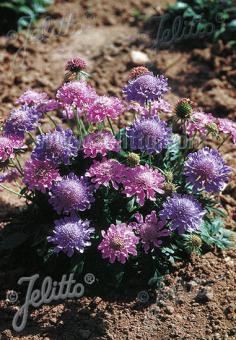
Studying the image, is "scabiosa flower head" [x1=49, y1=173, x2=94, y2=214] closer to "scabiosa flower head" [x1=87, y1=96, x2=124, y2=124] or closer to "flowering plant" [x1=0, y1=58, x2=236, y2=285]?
"flowering plant" [x1=0, y1=58, x2=236, y2=285]

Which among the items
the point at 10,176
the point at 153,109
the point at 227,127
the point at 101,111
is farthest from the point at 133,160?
the point at 10,176

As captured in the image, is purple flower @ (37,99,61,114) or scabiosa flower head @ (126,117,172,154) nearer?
scabiosa flower head @ (126,117,172,154)

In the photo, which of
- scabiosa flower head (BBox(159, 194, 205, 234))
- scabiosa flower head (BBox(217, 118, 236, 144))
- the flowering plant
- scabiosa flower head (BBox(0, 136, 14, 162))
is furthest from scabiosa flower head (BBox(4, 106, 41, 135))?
scabiosa flower head (BBox(217, 118, 236, 144))

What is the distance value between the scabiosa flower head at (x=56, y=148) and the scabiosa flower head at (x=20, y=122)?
0.14 meters

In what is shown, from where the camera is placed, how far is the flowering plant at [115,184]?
3.01 metres

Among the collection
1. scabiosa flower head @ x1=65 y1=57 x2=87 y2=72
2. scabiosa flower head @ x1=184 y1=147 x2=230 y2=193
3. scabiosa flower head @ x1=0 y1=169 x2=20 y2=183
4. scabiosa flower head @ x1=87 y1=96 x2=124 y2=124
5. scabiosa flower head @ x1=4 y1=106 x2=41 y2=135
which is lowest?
scabiosa flower head @ x1=0 y1=169 x2=20 y2=183

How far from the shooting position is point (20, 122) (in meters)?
3.20

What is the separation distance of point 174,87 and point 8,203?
6.21 ft

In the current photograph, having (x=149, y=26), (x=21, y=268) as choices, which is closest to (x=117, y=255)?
(x=21, y=268)

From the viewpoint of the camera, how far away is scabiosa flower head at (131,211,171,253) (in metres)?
3.06

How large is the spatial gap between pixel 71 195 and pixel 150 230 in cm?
43

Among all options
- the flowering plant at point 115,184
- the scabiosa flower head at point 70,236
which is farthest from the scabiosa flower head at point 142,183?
the scabiosa flower head at point 70,236

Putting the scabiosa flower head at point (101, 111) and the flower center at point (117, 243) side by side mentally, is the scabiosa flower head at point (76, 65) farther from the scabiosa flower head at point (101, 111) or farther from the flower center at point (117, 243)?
the flower center at point (117, 243)

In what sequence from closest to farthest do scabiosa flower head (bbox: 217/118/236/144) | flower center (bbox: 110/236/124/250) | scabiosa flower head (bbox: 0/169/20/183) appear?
flower center (bbox: 110/236/124/250) → scabiosa flower head (bbox: 217/118/236/144) → scabiosa flower head (bbox: 0/169/20/183)
